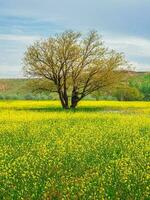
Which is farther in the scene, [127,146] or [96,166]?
[127,146]

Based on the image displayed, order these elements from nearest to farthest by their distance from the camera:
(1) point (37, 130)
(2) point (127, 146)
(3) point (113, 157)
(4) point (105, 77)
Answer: (3) point (113, 157)
(2) point (127, 146)
(1) point (37, 130)
(4) point (105, 77)

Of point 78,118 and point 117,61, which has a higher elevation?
point 117,61

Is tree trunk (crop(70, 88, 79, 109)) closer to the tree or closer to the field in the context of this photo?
the tree

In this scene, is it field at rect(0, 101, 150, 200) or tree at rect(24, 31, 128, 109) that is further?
tree at rect(24, 31, 128, 109)

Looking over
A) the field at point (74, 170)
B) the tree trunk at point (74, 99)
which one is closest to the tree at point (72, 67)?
the tree trunk at point (74, 99)

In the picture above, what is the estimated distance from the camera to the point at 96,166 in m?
15.7

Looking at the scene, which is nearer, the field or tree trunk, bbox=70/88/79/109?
the field

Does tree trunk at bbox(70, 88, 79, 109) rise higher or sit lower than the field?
higher

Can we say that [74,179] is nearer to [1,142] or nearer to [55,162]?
[55,162]

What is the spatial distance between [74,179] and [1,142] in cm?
836

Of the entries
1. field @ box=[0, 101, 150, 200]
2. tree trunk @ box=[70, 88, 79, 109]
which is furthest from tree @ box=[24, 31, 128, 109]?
field @ box=[0, 101, 150, 200]

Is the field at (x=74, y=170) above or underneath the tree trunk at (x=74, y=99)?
underneath

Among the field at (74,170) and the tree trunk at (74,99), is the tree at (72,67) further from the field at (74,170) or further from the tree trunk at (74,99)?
the field at (74,170)

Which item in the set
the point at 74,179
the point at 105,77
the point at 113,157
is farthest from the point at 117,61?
the point at 74,179
